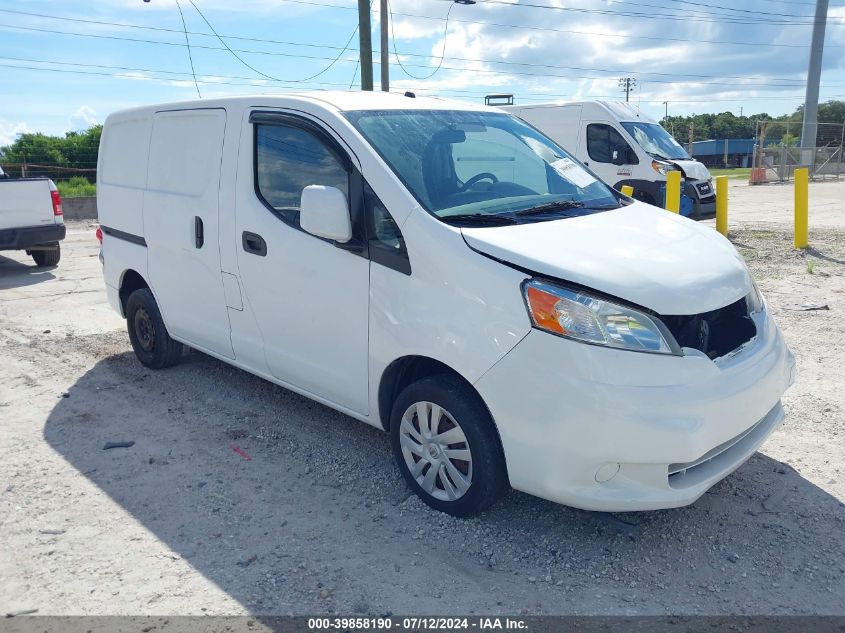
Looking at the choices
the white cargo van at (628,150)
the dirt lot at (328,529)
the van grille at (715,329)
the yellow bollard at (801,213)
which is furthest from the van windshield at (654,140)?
the van grille at (715,329)

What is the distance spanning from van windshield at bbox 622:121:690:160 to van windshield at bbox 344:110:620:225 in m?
10.2

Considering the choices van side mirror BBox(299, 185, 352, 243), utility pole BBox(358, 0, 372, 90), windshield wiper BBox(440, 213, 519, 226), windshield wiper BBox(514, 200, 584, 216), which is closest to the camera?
windshield wiper BBox(440, 213, 519, 226)

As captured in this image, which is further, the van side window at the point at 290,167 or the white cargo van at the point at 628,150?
the white cargo van at the point at 628,150

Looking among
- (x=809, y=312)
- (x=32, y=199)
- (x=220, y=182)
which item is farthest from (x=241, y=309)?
(x=32, y=199)

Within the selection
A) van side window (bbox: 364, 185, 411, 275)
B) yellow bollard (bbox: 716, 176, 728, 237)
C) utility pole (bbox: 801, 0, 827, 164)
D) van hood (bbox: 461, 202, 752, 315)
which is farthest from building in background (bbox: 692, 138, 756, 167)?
van side window (bbox: 364, 185, 411, 275)

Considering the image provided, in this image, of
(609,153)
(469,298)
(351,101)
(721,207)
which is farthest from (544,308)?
(609,153)

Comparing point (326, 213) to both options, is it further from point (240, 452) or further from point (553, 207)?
point (240, 452)

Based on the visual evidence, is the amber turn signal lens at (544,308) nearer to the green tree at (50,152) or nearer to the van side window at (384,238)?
the van side window at (384,238)

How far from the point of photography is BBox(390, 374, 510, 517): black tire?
3.28m

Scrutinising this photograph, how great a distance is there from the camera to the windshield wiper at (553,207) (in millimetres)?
3748

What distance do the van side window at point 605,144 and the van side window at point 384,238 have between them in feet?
37.0

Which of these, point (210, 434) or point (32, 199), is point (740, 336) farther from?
point (32, 199)

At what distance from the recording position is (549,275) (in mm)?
3082

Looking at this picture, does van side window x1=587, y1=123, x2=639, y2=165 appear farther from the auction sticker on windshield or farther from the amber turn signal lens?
the amber turn signal lens
